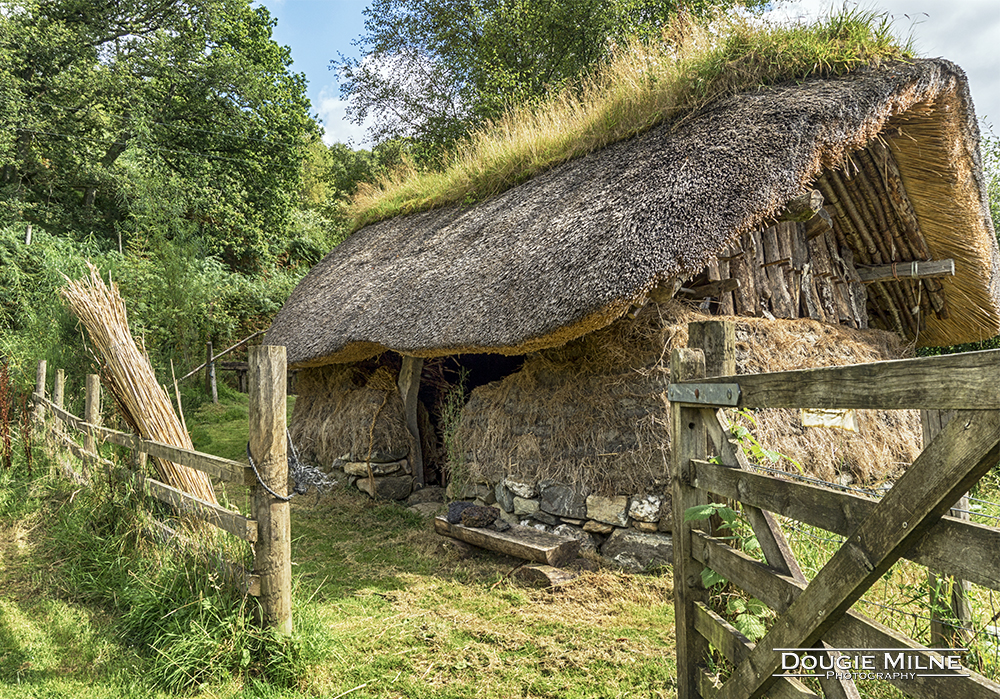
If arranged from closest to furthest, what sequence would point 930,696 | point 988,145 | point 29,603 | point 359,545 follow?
point 930,696
point 29,603
point 359,545
point 988,145

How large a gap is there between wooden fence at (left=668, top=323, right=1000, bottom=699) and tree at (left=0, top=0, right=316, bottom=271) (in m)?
12.2

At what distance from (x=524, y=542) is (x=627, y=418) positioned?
1141mm

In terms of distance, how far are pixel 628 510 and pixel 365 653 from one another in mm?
1998

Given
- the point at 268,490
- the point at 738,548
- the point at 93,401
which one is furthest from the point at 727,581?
the point at 93,401

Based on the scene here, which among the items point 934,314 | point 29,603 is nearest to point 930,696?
point 29,603

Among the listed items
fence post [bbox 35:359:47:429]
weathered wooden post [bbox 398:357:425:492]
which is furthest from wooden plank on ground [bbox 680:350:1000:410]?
fence post [bbox 35:359:47:429]

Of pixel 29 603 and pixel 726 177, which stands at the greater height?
pixel 726 177

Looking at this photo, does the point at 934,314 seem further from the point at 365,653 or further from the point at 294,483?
the point at 294,483

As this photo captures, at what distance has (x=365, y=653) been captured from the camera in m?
2.95

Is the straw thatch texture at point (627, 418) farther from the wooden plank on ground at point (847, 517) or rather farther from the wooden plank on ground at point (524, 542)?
the wooden plank on ground at point (847, 517)

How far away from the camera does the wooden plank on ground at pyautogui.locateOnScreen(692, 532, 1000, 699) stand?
1.09m

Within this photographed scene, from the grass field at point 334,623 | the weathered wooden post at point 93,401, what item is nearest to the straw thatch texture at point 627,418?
the grass field at point 334,623

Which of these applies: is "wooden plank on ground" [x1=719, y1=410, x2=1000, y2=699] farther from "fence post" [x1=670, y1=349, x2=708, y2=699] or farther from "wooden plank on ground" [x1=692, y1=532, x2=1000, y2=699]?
"fence post" [x1=670, y1=349, x2=708, y2=699]

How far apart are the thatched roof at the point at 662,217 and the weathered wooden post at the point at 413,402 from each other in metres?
0.50
